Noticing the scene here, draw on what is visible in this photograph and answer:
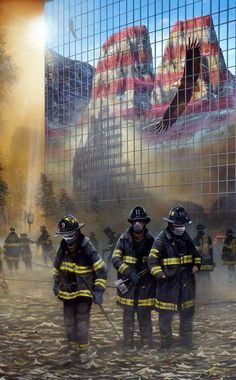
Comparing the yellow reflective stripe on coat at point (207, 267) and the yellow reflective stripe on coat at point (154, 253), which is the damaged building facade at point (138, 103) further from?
the yellow reflective stripe on coat at point (154, 253)

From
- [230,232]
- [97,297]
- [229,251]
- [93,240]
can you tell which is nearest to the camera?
[97,297]

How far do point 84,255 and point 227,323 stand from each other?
210 cm

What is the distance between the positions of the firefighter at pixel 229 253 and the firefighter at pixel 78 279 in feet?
17.0

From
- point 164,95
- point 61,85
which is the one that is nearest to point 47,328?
point 164,95

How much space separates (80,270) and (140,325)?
0.86 meters

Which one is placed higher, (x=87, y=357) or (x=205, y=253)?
(x=205, y=253)

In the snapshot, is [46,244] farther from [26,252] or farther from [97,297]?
[97,297]

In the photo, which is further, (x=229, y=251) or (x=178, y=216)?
(x=229, y=251)

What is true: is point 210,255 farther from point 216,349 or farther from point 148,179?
point 216,349

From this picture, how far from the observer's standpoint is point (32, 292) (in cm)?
879

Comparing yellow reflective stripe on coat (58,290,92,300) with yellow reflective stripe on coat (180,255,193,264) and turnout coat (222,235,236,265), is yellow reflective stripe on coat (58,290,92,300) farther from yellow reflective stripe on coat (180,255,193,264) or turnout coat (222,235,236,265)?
turnout coat (222,235,236,265)

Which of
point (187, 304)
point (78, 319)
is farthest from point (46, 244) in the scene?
point (187, 304)

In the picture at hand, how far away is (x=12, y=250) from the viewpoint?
11148mm

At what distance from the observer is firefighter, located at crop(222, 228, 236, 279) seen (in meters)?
9.51
